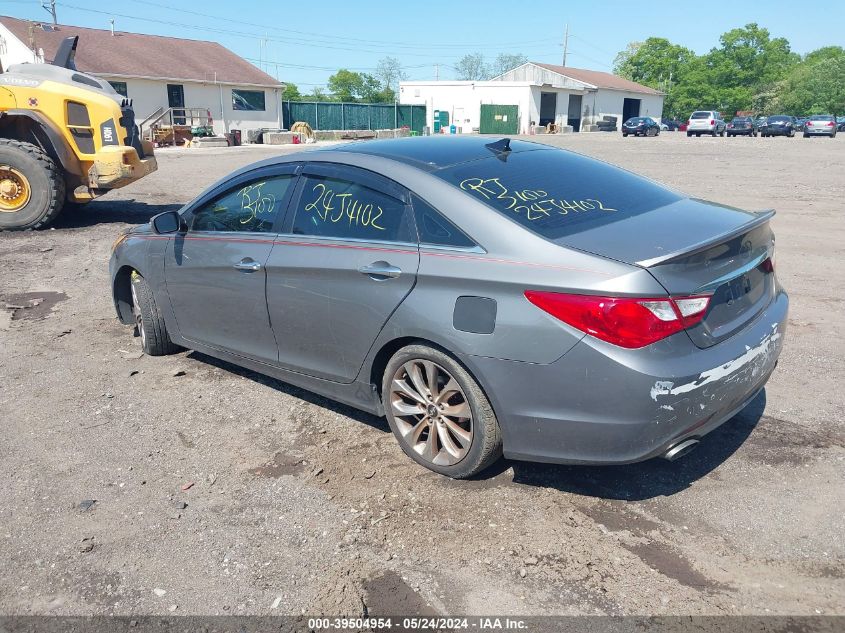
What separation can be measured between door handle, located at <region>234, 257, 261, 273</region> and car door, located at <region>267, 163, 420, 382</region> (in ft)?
0.39

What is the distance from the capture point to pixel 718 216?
12.2 feet

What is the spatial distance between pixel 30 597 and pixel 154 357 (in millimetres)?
2861

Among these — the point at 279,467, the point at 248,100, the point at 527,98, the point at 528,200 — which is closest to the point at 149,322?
the point at 279,467

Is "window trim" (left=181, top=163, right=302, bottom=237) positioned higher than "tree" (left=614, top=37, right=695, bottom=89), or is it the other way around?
"tree" (left=614, top=37, right=695, bottom=89)

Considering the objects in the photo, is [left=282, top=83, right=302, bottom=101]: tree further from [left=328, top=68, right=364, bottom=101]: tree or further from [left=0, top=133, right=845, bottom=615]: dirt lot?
[left=0, top=133, right=845, bottom=615]: dirt lot

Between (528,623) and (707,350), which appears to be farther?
(707,350)

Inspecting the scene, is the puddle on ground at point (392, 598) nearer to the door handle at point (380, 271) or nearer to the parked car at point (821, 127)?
the door handle at point (380, 271)

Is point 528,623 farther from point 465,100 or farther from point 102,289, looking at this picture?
point 465,100

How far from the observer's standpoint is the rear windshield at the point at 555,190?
3.50 metres

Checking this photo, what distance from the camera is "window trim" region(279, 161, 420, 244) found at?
3725 mm

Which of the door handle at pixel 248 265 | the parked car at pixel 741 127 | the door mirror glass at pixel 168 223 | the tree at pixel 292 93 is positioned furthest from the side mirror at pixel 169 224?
the tree at pixel 292 93

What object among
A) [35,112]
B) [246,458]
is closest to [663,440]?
[246,458]

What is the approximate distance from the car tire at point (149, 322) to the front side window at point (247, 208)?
82cm

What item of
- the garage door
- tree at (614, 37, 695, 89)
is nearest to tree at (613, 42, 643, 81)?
tree at (614, 37, 695, 89)
